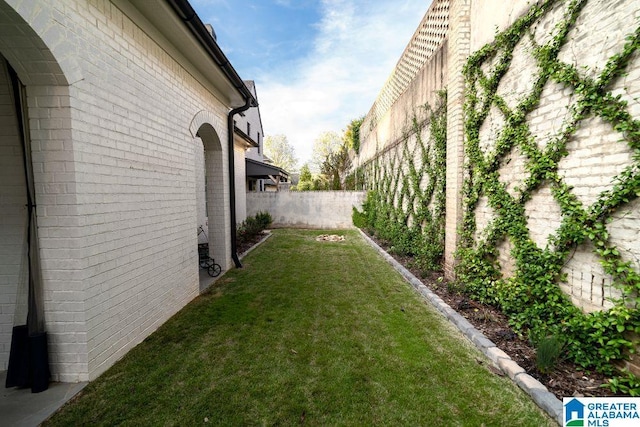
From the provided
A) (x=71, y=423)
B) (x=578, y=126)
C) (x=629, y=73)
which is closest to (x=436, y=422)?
(x=71, y=423)

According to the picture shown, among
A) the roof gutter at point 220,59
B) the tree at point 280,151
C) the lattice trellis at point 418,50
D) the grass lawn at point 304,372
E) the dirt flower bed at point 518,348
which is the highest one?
the tree at point 280,151

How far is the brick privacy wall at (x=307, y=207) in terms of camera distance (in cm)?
1275

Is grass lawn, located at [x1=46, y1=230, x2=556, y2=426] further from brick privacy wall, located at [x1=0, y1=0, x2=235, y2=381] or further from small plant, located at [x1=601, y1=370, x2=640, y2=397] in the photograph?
small plant, located at [x1=601, y1=370, x2=640, y2=397]

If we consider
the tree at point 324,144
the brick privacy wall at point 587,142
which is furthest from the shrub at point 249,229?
the tree at point 324,144

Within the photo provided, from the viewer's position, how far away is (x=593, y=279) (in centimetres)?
234

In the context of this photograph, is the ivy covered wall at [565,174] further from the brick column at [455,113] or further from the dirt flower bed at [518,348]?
the brick column at [455,113]

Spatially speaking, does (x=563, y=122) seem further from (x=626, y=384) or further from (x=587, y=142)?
(x=626, y=384)

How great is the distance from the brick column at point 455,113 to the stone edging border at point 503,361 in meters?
0.91

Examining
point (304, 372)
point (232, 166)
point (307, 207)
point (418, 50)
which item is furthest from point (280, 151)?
point (304, 372)

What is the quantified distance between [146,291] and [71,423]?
140cm

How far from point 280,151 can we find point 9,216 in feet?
130

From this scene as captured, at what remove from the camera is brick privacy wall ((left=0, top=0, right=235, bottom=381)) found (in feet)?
7.02

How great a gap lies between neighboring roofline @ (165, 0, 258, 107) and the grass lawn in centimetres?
379

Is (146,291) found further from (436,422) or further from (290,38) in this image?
(290,38)
